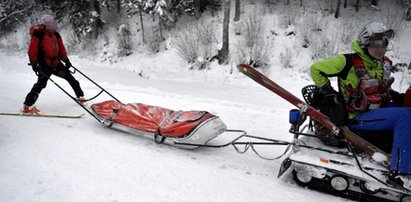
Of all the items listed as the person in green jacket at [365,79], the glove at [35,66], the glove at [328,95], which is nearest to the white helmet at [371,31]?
the person in green jacket at [365,79]

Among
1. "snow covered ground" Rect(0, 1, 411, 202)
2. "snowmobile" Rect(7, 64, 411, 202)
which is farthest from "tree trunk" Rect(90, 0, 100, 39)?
"snowmobile" Rect(7, 64, 411, 202)

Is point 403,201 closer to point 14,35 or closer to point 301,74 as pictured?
point 301,74

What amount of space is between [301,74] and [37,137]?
8130 mm

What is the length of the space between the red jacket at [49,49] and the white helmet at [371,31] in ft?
16.0

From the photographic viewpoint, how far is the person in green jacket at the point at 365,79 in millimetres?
2947

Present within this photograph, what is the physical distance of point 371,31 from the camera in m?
2.94

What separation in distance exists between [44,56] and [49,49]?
0.52 feet

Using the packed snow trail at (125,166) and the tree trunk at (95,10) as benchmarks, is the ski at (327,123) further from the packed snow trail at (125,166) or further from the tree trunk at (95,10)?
the tree trunk at (95,10)

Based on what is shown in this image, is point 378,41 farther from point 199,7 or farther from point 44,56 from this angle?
point 199,7

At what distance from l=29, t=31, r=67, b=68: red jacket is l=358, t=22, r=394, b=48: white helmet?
4.88 meters

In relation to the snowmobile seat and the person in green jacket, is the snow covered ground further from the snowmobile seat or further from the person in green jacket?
the person in green jacket

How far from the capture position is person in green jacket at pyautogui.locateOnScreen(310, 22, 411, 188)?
9.67ft

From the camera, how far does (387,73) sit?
317 cm

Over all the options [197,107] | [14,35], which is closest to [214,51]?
[197,107]
